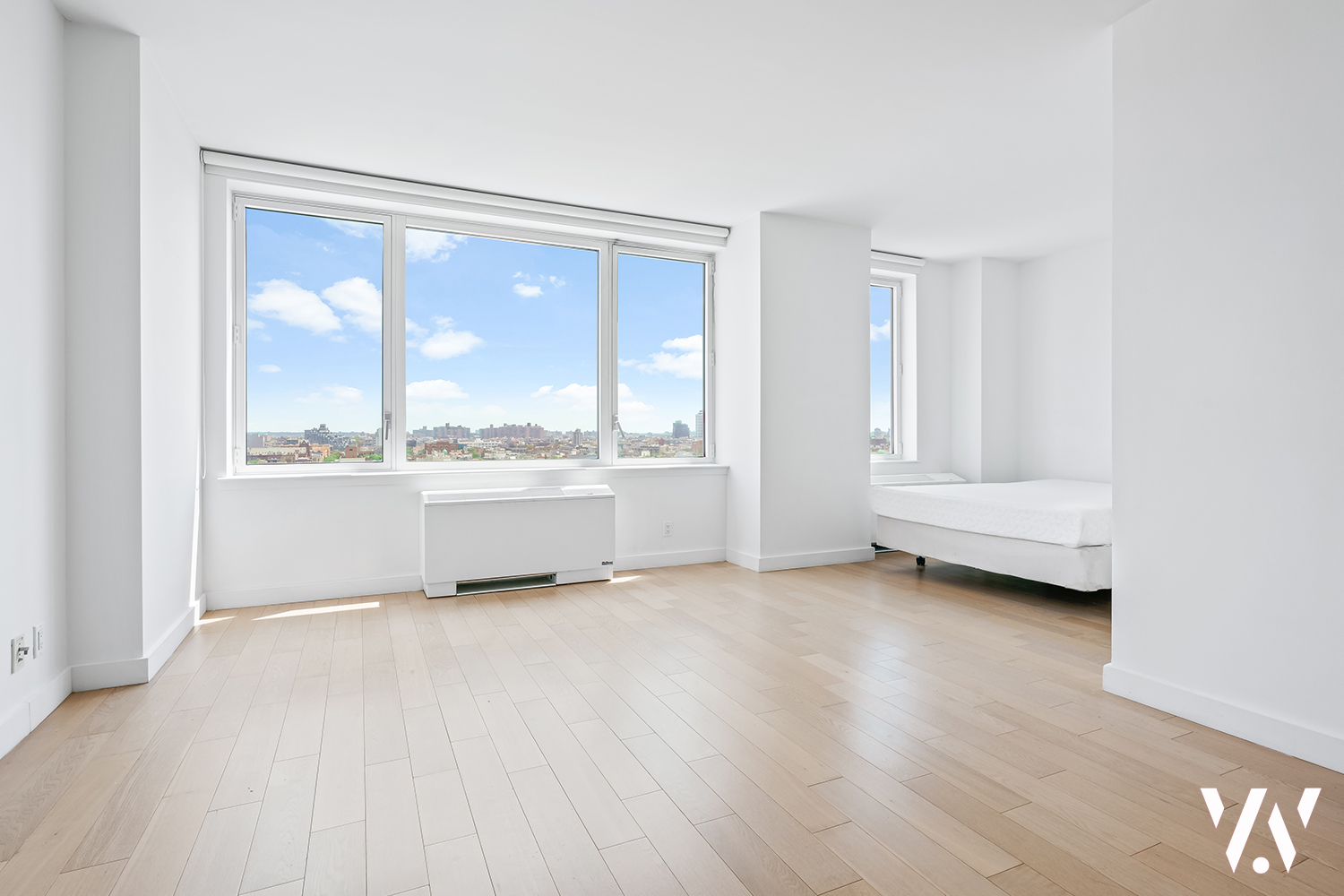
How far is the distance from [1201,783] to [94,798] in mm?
3005

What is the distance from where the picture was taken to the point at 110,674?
265 centimetres

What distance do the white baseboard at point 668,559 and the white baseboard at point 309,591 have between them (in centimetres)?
144

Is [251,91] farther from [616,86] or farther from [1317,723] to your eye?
[1317,723]

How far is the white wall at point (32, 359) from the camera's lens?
215 centimetres

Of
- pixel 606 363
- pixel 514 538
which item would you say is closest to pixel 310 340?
pixel 514 538

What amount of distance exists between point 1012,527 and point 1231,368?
2.00m

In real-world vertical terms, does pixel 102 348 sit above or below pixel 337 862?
above

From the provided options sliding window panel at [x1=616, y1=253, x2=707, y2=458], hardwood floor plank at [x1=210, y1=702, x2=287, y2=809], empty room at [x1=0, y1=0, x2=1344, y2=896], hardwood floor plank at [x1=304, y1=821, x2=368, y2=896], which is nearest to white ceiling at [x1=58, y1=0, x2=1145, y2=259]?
empty room at [x1=0, y1=0, x2=1344, y2=896]

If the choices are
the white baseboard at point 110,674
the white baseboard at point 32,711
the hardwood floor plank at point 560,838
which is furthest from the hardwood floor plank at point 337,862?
the white baseboard at point 110,674

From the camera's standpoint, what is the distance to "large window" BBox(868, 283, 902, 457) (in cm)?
623

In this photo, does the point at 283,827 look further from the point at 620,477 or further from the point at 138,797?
the point at 620,477

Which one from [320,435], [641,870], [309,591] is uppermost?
[320,435]

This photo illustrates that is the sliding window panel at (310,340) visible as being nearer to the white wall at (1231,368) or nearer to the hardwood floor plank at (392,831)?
the hardwood floor plank at (392,831)

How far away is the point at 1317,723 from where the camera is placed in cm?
201
